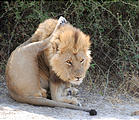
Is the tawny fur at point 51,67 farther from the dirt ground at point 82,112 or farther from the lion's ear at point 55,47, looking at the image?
the dirt ground at point 82,112

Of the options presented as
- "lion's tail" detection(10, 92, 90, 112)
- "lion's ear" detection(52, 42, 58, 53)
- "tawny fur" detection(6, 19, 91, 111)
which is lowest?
"lion's tail" detection(10, 92, 90, 112)

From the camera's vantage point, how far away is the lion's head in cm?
404

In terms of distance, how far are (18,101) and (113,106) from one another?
1.40m

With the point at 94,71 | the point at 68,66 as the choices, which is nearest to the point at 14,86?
the point at 68,66

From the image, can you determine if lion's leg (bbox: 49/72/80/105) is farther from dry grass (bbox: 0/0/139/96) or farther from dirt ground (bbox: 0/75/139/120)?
dry grass (bbox: 0/0/139/96)

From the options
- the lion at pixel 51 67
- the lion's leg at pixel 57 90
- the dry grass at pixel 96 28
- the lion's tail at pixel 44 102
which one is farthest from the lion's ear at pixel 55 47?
the dry grass at pixel 96 28

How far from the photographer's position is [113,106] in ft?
14.5

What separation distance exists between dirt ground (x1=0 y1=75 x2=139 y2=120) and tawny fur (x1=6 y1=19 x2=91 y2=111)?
0.48 ft

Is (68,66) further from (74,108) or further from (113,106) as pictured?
(113,106)

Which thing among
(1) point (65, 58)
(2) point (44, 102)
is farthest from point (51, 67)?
(2) point (44, 102)

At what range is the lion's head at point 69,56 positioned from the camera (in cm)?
404

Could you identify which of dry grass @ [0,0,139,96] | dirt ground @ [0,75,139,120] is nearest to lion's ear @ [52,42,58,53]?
dirt ground @ [0,75,139,120]

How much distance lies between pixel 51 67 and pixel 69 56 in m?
0.34

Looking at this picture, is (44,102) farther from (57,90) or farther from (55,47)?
(55,47)
